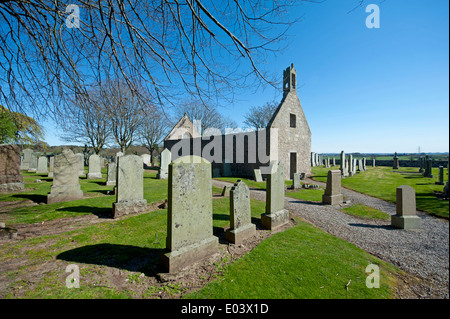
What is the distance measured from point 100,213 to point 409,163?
1763 inches

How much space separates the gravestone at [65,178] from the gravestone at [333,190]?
1188 cm

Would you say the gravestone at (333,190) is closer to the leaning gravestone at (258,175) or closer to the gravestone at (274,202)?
the gravestone at (274,202)

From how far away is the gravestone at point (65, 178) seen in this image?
7914 millimetres

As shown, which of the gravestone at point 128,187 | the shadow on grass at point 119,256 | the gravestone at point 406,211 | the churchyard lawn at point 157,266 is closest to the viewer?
the churchyard lawn at point 157,266

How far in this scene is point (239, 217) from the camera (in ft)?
15.8

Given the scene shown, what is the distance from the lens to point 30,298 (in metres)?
2.54

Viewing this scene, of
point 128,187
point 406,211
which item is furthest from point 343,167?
point 128,187

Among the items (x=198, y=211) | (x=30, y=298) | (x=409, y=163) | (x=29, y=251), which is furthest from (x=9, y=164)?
(x=409, y=163)

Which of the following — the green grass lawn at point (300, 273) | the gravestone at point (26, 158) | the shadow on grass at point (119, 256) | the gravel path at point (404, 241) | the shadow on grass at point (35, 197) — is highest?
the gravestone at point (26, 158)

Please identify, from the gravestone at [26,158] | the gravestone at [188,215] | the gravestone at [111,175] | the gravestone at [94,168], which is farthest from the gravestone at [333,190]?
the gravestone at [26,158]

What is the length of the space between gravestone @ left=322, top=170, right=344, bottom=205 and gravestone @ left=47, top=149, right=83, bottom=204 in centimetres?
1188
